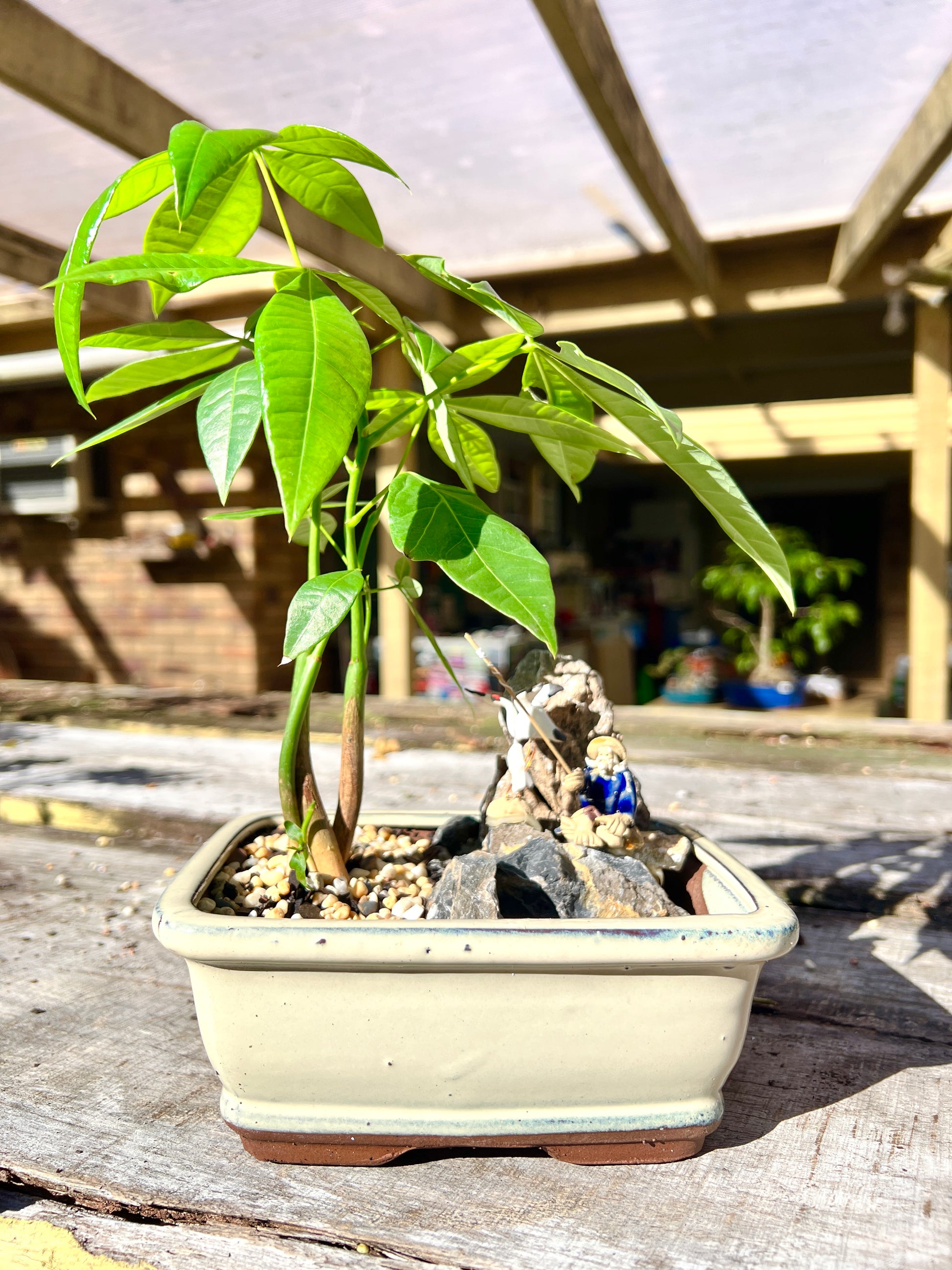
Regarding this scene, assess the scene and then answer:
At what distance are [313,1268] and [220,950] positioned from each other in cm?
22

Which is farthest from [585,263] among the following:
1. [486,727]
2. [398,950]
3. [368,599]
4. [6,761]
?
[398,950]

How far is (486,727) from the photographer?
321 cm

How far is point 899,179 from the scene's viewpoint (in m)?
2.70

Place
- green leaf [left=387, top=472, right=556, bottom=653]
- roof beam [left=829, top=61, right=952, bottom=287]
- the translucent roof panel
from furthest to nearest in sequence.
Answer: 1. roof beam [left=829, top=61, right=952, bottom=287]
2. the translucent roof panel
3. green leaf [left=387, top=472, right=556, bottom=653]

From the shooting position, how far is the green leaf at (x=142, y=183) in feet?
2.39

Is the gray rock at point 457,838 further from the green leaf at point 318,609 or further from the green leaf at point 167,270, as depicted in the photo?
the green leaf at point 167,270

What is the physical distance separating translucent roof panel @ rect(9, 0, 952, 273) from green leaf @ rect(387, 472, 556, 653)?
1.88m

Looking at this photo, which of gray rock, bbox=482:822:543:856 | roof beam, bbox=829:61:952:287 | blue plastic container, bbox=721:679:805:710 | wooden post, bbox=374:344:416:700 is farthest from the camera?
blue plastic container, bbox=721:679:805:710

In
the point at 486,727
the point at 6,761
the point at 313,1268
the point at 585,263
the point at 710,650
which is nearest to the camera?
the point at 313,1268

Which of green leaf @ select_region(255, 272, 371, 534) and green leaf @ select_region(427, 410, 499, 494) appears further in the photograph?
green leaf @ select_region(427, 410, 499, 494)

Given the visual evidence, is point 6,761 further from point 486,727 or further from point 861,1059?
point 861,1059

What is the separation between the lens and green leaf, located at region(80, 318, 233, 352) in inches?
31.3

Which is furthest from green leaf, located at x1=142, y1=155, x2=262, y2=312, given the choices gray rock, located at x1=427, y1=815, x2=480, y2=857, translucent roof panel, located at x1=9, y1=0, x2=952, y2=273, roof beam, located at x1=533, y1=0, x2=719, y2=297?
translucent roof panel, located at x1=9, y1=0, x2=952, y2=273

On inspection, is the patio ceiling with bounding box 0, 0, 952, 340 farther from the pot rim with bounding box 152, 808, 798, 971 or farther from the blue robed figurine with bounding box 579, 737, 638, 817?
the pot rim with bounding box 152, 808, 798, 971
